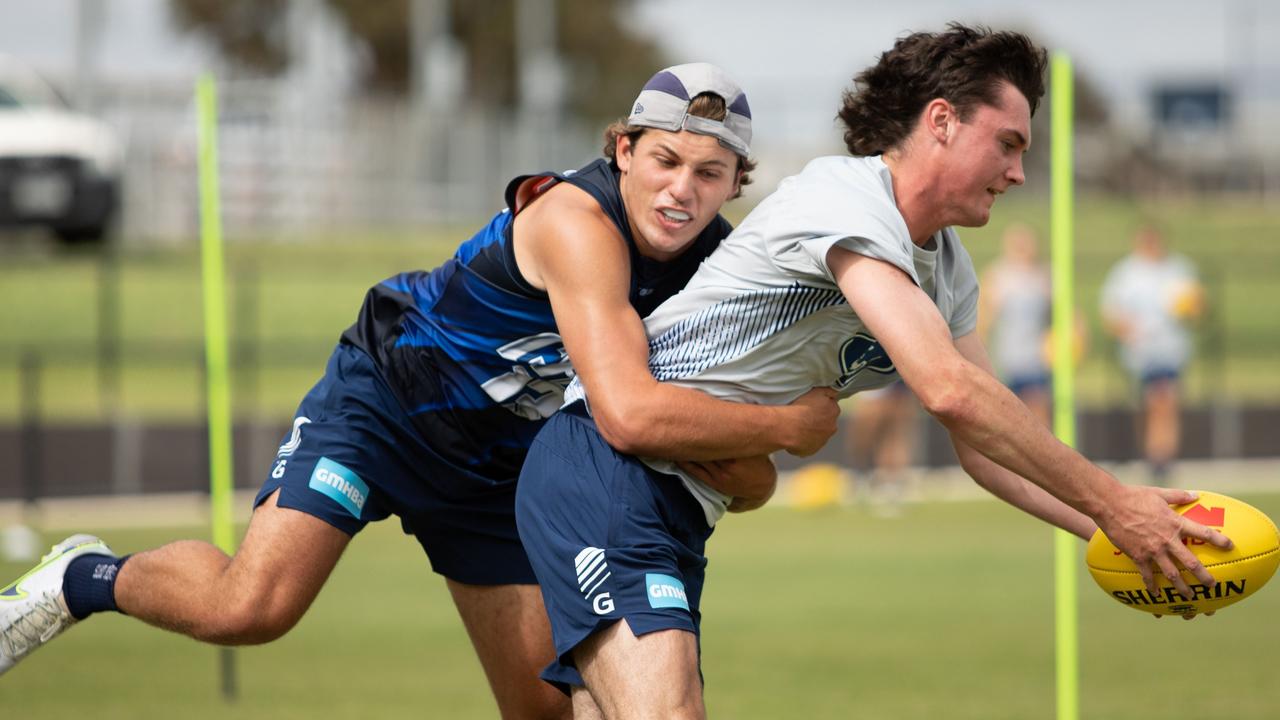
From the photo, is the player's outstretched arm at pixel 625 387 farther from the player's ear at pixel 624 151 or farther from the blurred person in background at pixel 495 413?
the player's ear at pixel 624 151

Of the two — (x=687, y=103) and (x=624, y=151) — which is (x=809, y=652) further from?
(x=687, y=103)

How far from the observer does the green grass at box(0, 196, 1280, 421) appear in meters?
21.0

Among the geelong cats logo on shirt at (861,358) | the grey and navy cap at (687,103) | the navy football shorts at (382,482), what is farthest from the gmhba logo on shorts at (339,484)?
the geelong cats logo on shirt at (861,358)

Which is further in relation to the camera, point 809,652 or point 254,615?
point 809,652

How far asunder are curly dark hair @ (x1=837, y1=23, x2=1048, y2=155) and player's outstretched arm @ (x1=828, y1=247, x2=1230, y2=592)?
46 centimetres

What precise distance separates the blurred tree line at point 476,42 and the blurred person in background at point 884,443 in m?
38.0

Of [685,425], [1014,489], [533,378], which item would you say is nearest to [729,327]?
[685,425]

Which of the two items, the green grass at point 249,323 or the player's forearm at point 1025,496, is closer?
the player's forearm at point 1025,496

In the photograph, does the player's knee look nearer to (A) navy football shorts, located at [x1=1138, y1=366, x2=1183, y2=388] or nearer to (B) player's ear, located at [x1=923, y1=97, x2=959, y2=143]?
(B) player's ear, located at [x1=923, y1=97, x2=959, y2=143]

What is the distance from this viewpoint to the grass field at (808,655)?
22.1 feet

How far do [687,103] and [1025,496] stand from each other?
140 centimetres

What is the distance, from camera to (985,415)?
3.38 meters

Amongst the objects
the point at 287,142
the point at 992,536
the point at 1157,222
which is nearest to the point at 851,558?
the point at 992,536

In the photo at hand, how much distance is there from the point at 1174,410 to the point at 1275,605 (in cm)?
613
